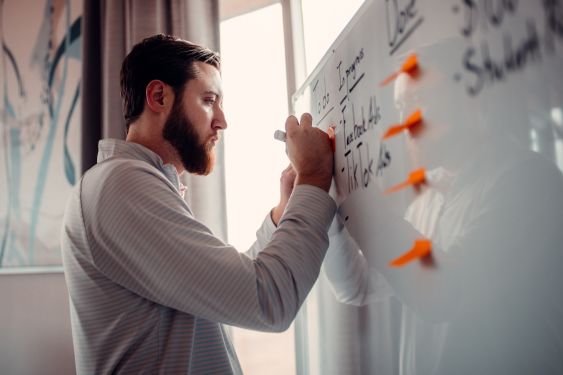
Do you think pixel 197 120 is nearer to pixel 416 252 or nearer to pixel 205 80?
pixel 205 80

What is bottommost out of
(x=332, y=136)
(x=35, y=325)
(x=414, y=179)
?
(x=35, y=325)

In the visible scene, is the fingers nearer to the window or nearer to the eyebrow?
the eyebrow

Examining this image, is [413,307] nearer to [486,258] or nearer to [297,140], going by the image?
A: [486,258]

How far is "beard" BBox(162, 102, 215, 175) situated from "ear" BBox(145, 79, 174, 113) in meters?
0.02

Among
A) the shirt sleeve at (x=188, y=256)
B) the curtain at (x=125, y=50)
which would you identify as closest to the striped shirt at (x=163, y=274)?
the shirt sleeve at (x=188, y=256)

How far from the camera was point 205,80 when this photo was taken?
0.95 meters

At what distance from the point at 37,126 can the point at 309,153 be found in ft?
5.26

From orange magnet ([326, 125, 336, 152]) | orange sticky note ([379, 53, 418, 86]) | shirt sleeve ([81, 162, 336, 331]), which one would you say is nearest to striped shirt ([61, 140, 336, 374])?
shirt sleeve ([81, 162, 336, 331])

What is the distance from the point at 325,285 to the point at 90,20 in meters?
1.39

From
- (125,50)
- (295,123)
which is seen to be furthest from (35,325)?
Result: (295,123)

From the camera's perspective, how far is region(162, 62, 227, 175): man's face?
922 millimetres

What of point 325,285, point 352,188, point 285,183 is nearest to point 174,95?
point 285,183

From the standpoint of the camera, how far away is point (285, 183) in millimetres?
975

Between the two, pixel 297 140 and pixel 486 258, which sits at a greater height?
pixel 297 140
